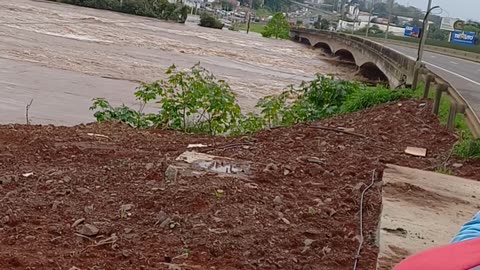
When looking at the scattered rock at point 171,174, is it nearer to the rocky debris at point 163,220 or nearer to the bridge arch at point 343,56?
the rocky debris at point 163,220

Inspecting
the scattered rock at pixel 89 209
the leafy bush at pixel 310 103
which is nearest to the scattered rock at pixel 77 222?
the scattered rock at pixel 89 209

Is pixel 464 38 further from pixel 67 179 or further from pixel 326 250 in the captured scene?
pixel 326 250

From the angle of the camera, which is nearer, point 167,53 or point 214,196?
point 214,196

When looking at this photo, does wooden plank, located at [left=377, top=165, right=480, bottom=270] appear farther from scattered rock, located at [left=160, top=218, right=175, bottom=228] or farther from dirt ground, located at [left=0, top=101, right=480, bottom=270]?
scattered rock, located at [left=160, top=218, right=175, bottom=228]

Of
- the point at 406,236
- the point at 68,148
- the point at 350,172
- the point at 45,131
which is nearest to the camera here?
the point at 406,236

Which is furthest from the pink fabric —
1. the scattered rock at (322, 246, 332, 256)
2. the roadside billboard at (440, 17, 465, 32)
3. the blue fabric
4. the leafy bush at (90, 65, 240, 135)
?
the roadside billboard at (440, 17, 465, 32)

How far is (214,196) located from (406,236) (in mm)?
1297

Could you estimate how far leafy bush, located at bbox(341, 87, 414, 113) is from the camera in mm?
12326

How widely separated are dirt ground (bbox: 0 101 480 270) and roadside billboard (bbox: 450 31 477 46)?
178ft

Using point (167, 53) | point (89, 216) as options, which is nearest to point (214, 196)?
point (89, 216)

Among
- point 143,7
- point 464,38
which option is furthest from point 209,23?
point 464,38

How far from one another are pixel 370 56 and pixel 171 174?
34.2 meters

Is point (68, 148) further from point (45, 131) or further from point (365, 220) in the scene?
point (365, 220)

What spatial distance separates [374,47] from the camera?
38000 millimetres
